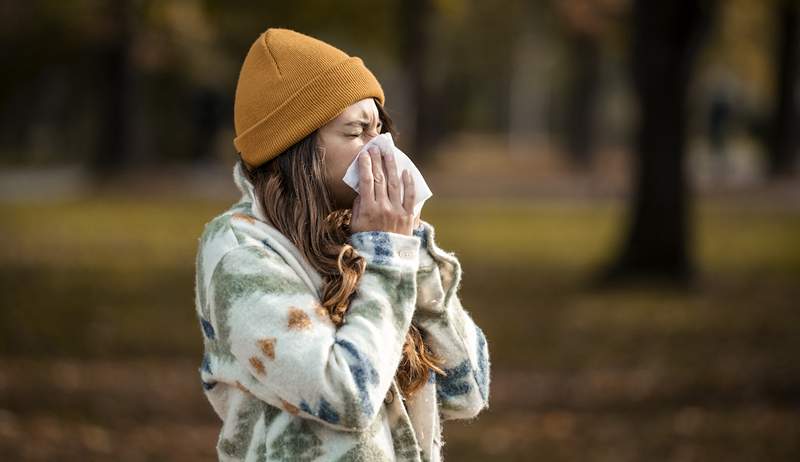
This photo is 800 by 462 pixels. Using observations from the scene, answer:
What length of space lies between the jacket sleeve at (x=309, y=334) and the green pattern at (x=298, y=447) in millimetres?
54

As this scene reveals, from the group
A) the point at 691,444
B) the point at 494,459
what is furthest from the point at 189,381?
the point at 691,444

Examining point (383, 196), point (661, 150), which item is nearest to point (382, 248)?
point (383, 196)

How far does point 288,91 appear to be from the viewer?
267 cm

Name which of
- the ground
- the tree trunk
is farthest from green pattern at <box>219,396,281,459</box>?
the tree trunk

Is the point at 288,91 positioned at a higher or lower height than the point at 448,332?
higher

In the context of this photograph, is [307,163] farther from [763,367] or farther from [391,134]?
[763,367]

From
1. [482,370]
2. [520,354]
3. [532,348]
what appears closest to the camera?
[482,370]

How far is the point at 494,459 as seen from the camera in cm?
706

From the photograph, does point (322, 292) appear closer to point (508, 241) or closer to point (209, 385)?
point (209, 385)

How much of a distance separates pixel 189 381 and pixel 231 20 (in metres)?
22.3

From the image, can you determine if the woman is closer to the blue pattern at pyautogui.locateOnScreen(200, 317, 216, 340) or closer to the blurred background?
the blue pattern at pyautogui.locateOnScreen(200, 317, 216, 340)

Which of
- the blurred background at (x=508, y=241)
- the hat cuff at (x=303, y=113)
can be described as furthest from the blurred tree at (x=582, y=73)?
the hat cuff at (x=303, y=113)

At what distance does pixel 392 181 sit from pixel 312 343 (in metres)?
0.37

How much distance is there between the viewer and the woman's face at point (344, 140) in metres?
2.67
